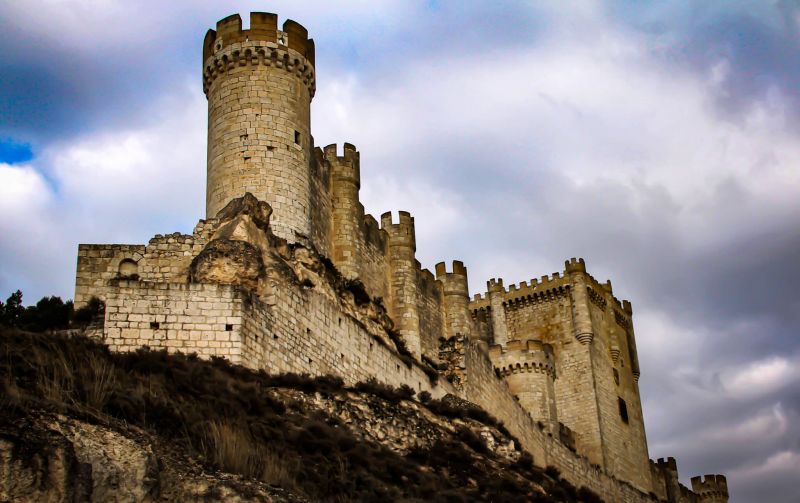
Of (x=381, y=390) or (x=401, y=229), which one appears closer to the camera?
(x=381, y=390)

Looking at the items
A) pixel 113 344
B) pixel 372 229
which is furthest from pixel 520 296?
pixel 113 344

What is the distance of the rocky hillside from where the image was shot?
33.4 feet

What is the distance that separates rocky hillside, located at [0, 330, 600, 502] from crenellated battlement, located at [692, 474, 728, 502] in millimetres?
31977

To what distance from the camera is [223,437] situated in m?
13.0

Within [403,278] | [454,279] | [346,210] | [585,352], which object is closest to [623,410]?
[585,352]

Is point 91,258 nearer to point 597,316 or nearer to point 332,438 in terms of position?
point 332,438

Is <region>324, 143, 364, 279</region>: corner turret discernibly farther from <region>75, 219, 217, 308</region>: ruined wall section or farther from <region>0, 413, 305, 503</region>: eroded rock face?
<region>0, 413, 305, 503</region>: eroded rock face

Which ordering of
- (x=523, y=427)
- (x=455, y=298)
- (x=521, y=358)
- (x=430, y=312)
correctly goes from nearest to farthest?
(x=523, y=427), (x=430, y=312), (x=455, y=298), (x=521, y=358)

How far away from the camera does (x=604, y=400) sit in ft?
168

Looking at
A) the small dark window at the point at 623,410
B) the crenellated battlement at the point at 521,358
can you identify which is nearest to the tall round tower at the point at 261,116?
the crenellated battlement at the point at 521,358

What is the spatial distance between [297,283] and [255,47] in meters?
8.51

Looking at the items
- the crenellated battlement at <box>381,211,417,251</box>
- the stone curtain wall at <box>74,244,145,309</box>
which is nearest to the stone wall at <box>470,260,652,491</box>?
the crenellated battlement at <box>381,211,417,251</box>

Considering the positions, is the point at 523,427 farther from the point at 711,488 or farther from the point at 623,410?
the point at 711,488

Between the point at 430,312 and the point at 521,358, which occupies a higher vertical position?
the point at 521,358
